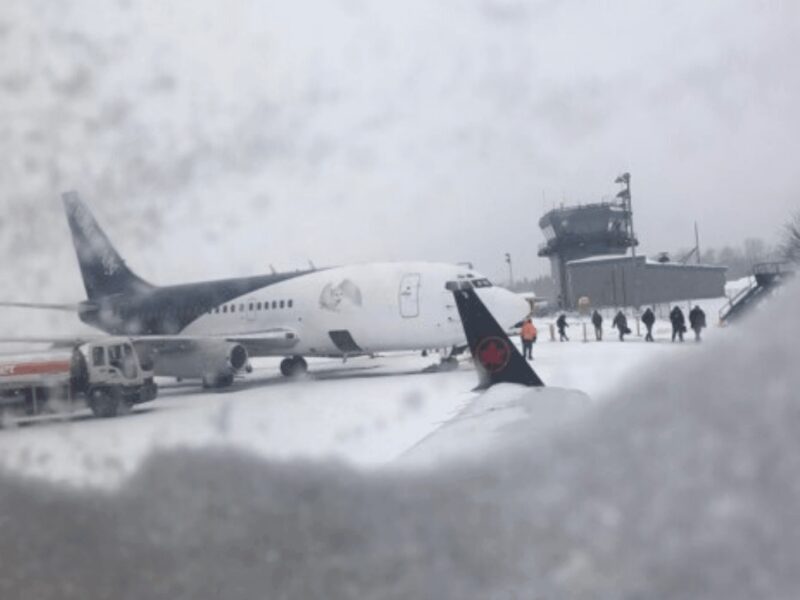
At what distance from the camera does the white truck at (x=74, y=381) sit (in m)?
2.22

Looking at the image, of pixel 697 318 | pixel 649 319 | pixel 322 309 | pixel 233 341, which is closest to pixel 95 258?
pixel 649 319

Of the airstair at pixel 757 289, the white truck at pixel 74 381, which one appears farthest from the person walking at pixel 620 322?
the white truck at pixel 74 381

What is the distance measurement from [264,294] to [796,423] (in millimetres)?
4919

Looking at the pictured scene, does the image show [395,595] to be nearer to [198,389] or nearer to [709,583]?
[709,583]

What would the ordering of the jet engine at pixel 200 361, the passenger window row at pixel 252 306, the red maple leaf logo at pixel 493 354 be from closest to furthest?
the red maple leaf logo at pixel 493 354
the jet engine at pixel 200 361
the passenger window row at pixel 252 306

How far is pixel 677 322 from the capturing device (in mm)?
1765

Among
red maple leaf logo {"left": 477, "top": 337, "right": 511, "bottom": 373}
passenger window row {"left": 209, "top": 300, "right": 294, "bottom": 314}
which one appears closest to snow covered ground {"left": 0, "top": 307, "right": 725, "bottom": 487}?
red maple leaf logo {"left": 477, "top": 337, "right": 511, "bottom": 373}

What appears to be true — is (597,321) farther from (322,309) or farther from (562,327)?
(322,309)

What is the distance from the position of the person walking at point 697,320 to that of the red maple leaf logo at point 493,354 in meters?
1.03

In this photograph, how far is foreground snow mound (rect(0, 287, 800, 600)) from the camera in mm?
1023

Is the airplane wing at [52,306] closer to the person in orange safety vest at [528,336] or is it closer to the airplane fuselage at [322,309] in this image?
the airplane fuselage at [322,309]

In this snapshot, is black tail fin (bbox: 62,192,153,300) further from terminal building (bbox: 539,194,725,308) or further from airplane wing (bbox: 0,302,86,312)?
terminal building (bbox: 539,194,725,308)

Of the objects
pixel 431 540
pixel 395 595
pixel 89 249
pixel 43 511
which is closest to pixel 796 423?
pixel 431 540

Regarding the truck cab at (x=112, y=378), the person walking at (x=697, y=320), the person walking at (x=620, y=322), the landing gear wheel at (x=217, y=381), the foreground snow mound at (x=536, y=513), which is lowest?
the foreground snow mound at (x=536, y=513)
